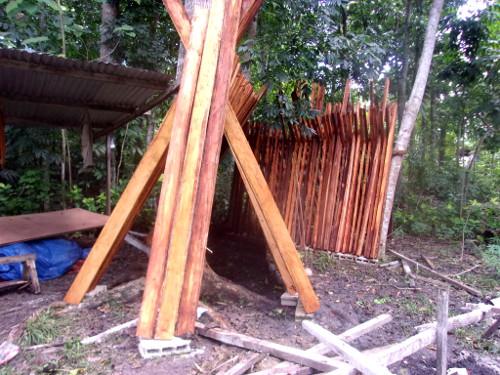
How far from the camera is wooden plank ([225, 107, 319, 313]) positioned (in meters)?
3.56

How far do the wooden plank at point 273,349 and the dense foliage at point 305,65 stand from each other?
3.16 m

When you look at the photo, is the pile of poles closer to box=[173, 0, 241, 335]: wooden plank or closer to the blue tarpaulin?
box=[173, 0, 241, 335]: wooden plank

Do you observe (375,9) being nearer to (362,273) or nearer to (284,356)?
(362,273)

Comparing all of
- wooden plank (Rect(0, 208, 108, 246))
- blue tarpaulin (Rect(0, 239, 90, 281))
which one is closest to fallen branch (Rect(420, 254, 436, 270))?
wooden plank (Rect(0, 208, 108, 246))

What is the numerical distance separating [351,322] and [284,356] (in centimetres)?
136

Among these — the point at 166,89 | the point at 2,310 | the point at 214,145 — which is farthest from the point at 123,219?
the point at 166,89

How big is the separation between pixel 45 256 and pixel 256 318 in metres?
2.85

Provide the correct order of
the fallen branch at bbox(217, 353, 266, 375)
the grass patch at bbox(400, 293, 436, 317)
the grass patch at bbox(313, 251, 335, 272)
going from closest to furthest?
1. the fallen branch at bbox(217, 353, 266, 375)
2. the grass patch at bbox(400, 293, 436, 317)
3. the grass patch at bbox(313, 251, 335, 272)

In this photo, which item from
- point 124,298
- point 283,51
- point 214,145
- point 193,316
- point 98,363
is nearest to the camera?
point 98,363

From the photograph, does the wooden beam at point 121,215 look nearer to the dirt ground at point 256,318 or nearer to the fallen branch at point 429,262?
the dirt ground at point 256,318

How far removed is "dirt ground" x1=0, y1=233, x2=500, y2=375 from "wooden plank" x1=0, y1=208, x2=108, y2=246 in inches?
23.9

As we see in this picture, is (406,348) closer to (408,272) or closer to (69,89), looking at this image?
(408,272)

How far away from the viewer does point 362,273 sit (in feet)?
17.7

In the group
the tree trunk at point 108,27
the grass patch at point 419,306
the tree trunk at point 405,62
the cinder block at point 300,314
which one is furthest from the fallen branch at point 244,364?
the tree trunk at point 405,62
